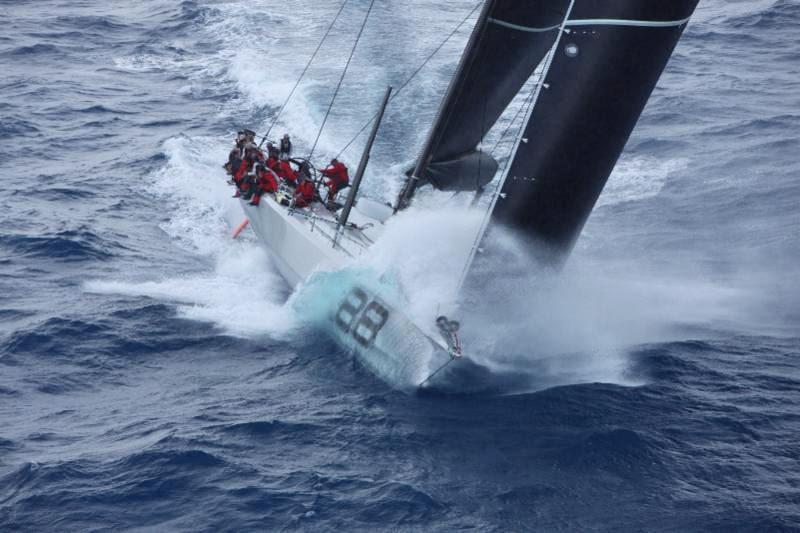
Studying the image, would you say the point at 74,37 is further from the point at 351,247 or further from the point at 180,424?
the point at 180,424

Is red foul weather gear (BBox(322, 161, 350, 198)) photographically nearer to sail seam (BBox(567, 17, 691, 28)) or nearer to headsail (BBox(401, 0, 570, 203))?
headsail (BBox(401, 0, 570, 203))

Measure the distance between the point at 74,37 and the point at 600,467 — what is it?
84.1ft

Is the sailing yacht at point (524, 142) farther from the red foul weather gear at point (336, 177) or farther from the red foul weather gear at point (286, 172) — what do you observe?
the red foul weather gear at point (286, 172)

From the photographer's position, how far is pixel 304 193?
16.9 metres

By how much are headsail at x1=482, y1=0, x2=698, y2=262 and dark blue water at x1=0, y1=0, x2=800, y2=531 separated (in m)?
1.59

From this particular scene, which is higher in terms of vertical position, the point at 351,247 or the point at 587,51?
the point at 587,51

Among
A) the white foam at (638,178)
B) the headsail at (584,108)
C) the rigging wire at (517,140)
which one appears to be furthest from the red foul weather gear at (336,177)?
the headsail at (584,108)

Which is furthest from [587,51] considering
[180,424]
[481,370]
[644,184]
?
[644,184]

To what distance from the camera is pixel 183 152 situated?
22141mm

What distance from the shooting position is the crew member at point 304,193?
16.8 metres

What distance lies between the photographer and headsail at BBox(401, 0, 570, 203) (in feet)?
42.4

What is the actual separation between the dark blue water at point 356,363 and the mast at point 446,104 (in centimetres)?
242

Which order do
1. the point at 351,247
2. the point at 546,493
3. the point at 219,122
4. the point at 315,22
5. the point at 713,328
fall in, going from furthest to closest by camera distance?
the point at 315,22 < the point at 219,122 < the point at 351,247 < the point at 713,328 < the point at 546,493

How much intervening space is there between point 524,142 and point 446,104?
1.85m
